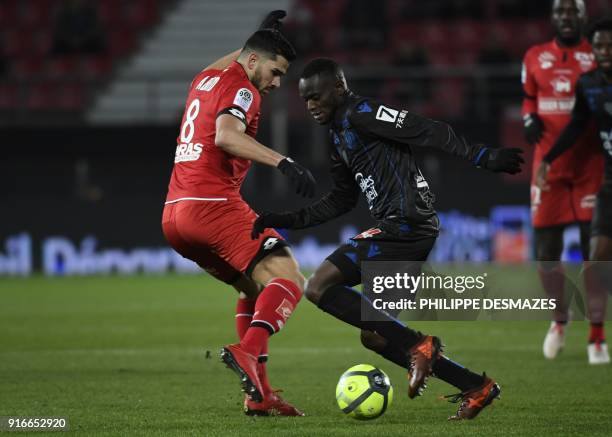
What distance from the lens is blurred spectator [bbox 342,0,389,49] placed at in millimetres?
19641

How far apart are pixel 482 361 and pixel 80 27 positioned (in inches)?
572

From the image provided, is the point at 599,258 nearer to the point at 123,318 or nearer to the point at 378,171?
the point at 378,171

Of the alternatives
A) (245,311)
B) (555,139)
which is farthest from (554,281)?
(245,311)

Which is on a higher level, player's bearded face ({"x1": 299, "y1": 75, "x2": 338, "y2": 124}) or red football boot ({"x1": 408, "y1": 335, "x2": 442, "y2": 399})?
player's bearded face ({"x1": 299, "y1": 75, "x2": 338, "y2": 124})

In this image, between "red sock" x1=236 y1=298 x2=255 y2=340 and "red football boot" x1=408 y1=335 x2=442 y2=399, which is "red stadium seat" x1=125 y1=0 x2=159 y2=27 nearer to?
"red sock" x1=236 y1=298 x2=255 y2=340

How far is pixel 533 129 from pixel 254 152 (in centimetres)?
377

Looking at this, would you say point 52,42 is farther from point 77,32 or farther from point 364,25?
point 364,25

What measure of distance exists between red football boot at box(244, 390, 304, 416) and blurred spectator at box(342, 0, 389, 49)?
1436 cm

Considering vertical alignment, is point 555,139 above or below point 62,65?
above

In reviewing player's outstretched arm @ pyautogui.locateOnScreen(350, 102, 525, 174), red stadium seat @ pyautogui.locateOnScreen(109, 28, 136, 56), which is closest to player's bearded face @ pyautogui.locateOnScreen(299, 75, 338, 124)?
player's outstretched arm @ pyautogui.locateOnScreen(350, 102, 525, 174)

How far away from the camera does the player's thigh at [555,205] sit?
8734mm

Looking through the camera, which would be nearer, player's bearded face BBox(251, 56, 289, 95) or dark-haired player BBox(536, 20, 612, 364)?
player's bearded face BBox(251, 56, 289, 95)

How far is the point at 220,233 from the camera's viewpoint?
5.93 m

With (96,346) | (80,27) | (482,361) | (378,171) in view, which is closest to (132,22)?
(80,27)
